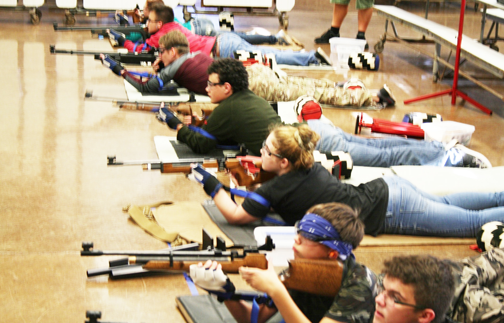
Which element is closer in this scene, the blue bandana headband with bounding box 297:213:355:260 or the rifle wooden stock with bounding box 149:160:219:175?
the blue bandana headband with bounding box 297:213:355:260

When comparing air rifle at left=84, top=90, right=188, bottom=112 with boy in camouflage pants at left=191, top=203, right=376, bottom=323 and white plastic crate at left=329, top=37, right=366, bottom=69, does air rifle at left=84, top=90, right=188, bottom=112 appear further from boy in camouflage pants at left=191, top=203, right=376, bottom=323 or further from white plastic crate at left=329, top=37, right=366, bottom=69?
boy in camouflage pants at left=191, top=203, right=376, bottom=323

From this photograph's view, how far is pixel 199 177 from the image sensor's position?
358 centimetres

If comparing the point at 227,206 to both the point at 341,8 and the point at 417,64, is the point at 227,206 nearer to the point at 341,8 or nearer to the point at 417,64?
the point at 417,64

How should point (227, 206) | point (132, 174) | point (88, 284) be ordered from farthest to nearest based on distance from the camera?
point (132, 174)
point (227, 206)
point (88, 284)

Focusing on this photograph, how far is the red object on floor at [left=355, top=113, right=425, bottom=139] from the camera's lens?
517 centimetres

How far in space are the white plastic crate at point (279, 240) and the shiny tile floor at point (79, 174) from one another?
0.47 metres

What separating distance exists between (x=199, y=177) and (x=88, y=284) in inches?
34.4

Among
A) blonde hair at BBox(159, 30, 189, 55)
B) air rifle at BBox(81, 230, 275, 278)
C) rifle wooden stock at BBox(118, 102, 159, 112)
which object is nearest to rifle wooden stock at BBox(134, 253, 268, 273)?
air rifle at BBox(81, 230, 275, 278)

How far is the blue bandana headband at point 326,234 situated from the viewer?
234cm

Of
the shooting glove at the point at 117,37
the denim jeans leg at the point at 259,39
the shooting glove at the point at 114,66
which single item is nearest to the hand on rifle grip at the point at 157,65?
the shooting glove at the point at 114,66

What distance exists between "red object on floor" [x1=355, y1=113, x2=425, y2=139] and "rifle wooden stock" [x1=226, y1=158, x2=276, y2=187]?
5.78 ft

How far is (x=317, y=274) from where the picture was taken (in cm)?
230

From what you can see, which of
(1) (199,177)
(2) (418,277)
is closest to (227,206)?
(1) (199,177)

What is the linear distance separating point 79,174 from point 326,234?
8.24 feet
